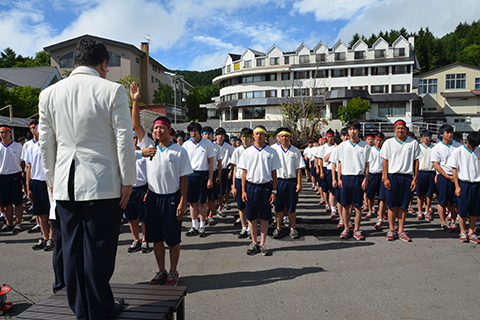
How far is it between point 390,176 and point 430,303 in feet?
10.7

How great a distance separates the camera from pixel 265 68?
49.9m

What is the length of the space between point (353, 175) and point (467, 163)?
2.24m

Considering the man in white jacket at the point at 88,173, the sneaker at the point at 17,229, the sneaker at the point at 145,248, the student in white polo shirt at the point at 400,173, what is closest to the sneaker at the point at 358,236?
the student in white polo shirt at the point at 400,173

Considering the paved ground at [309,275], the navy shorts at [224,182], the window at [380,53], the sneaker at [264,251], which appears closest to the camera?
the paved ground at [309,275]

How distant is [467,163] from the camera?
243 inches

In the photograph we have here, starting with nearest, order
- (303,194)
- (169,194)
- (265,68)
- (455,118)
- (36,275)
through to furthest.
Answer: (169,194)
(36,275)
(303,194)
(455,118)
(265,68)

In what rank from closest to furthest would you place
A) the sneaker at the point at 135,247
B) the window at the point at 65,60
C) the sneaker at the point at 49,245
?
the sneaker at the point at 135,247
the sneaker at the point at 49,245
the window at the point at 65,60

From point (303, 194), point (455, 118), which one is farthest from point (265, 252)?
point (455, 118)

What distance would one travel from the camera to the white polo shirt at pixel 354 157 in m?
6.52

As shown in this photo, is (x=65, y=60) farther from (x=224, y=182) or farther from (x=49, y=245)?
(x=49, y=245)

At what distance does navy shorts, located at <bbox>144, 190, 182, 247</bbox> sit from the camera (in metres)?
4.19

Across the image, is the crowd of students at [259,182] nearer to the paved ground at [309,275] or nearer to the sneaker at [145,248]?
the sneaker at [145,248]

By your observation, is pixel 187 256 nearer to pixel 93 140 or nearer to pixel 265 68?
pixel 93 140

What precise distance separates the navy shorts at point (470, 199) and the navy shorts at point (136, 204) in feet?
21.1
